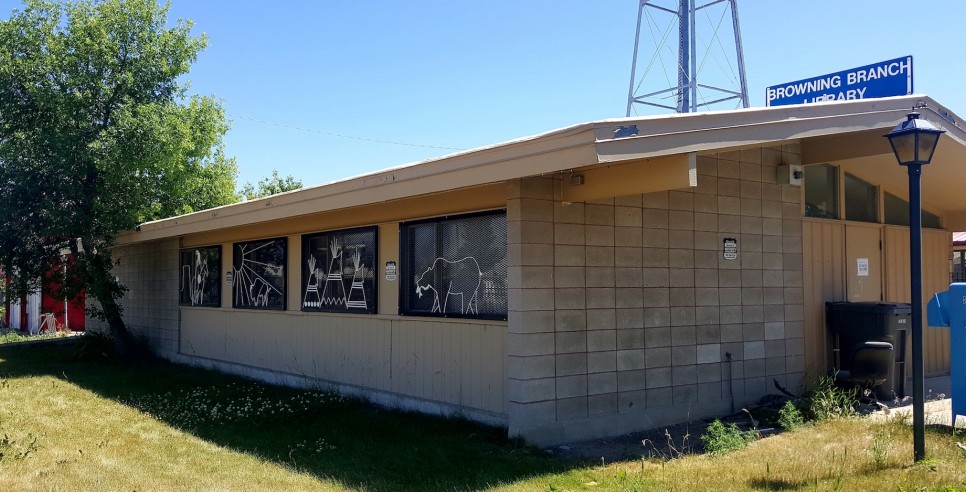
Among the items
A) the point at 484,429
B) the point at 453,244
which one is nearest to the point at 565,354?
the point at 484,429

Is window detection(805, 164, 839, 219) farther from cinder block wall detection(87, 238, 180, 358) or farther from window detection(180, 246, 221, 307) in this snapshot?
cinder block wall detection(87, 238, 180, 358)

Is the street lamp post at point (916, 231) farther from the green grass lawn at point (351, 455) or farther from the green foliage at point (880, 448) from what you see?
the green grass lawn at point (351, 455)

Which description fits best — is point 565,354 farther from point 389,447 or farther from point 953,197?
point 953,197

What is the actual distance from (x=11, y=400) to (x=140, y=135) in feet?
18.1

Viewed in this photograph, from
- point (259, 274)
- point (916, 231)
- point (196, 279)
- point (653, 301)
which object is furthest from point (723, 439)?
point (196, 279)

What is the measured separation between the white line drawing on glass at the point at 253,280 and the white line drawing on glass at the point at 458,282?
12.6 ft

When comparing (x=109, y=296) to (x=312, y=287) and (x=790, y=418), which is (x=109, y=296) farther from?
(x=790, y=418)

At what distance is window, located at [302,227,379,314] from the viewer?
961cm

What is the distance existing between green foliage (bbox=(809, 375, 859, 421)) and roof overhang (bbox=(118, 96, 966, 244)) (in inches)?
105

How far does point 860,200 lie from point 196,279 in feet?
36.1

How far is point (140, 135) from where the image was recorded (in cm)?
1441

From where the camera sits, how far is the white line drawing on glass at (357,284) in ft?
31.9

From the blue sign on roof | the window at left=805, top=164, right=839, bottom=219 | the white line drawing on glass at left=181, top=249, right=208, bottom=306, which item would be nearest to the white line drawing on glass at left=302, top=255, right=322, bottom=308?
the white line drawing on glass at left=181, top=249, right=208, bottom=306

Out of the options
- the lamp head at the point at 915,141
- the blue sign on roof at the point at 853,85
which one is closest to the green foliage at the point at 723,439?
the lamp head at the point at 915,141
